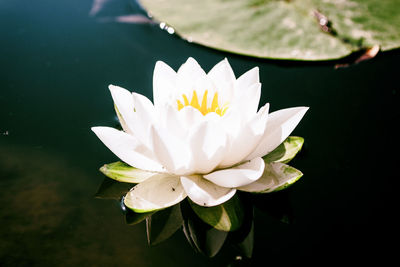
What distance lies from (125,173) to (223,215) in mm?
434

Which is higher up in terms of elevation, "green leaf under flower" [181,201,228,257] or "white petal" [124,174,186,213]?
"white petal" [124,174,186,213]

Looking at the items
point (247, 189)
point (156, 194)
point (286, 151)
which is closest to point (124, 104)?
point (156, 194)

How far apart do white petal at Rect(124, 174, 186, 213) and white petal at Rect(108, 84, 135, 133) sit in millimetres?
232

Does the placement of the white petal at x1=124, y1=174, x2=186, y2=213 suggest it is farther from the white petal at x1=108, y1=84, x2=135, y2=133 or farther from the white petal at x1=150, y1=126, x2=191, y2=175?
the white petal at x1=108, y1=84, x2=135, y2=133

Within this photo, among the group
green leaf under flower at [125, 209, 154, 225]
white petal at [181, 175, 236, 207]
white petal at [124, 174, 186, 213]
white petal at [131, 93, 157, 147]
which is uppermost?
white petal at [131, 93, 157, 147]

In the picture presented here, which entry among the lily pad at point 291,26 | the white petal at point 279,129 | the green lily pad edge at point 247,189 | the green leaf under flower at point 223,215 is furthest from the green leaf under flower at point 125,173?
the lily pad at point 291,26

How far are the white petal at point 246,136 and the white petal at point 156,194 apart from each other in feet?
0.74

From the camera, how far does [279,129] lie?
145cm

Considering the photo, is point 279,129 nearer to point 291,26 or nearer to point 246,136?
point 246,136

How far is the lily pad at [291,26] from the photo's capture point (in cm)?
228

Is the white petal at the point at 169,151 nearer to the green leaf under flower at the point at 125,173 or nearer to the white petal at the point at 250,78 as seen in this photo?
the green leaf under flower at the point at 125,173

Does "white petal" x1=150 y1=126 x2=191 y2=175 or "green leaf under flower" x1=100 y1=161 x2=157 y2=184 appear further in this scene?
"green leaf under flower" x1=100 y1=161 x2=157 y2=184

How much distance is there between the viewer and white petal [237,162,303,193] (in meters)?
1.36

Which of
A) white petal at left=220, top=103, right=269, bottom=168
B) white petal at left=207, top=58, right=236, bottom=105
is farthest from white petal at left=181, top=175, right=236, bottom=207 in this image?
white petal at left=207, top=58, right=236, bottom=105
